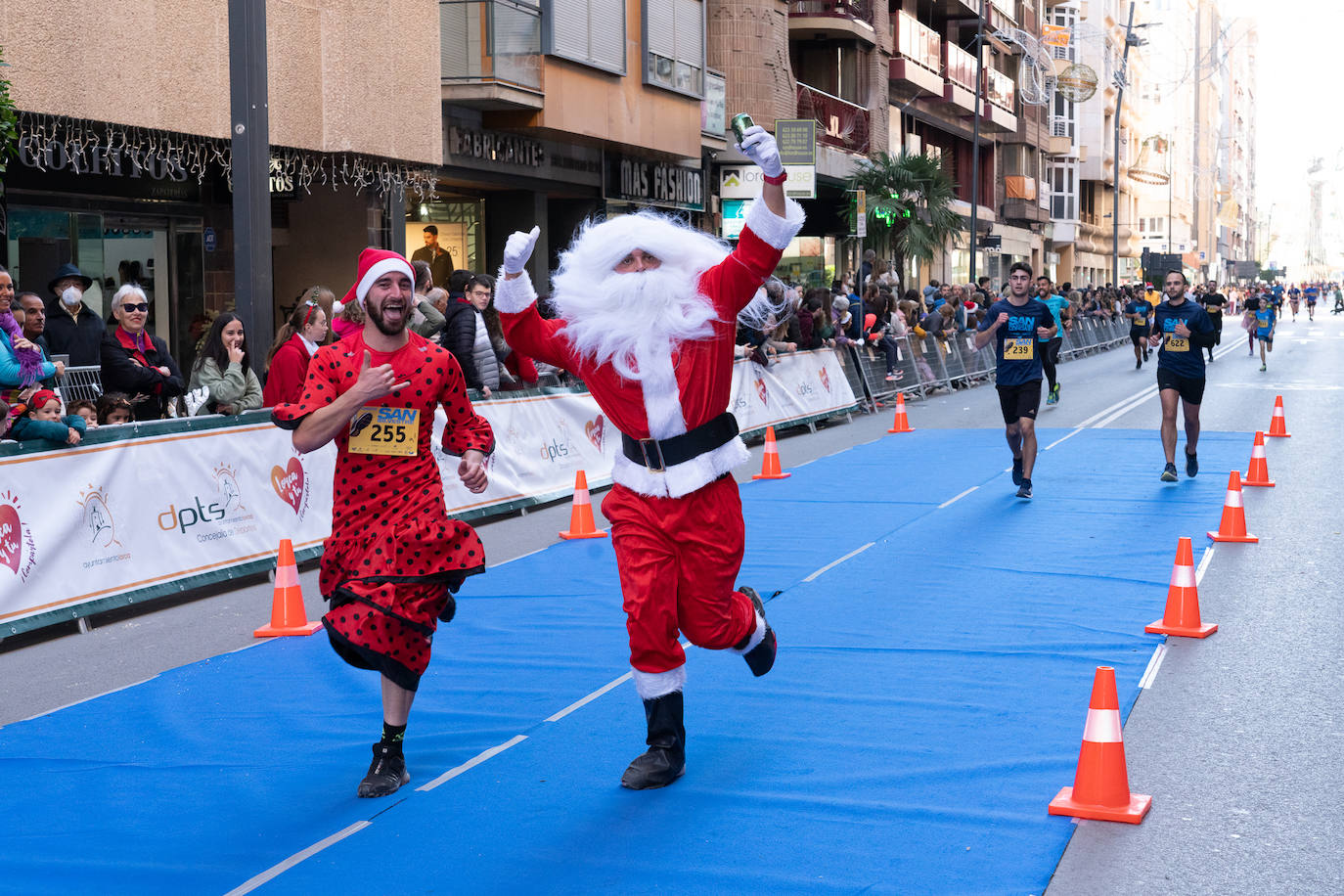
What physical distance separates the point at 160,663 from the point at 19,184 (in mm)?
8550

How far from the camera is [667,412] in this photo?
5.32m

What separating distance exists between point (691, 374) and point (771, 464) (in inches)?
388

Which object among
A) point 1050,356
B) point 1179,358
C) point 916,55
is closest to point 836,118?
point 916,55

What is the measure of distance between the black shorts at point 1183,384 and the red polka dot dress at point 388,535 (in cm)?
971

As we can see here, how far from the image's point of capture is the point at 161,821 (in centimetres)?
511

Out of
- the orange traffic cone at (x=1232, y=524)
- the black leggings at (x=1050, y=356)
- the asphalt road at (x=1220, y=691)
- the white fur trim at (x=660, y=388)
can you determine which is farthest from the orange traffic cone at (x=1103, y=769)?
the black leggings at (x=1050, y=356)

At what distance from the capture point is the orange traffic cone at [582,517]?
1153 cm

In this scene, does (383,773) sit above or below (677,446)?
below

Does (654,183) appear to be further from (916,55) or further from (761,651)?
(761,651)

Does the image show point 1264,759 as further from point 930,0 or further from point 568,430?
point 930,0

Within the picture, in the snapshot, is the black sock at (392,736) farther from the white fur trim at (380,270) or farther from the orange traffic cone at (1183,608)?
the orange traffic cone at (1183,608)

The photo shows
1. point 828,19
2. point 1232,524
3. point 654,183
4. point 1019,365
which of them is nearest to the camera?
point 1232,524

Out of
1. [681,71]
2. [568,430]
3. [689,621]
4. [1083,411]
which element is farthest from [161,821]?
Answer: [681,71]

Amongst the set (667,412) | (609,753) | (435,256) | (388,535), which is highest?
(435,256)
